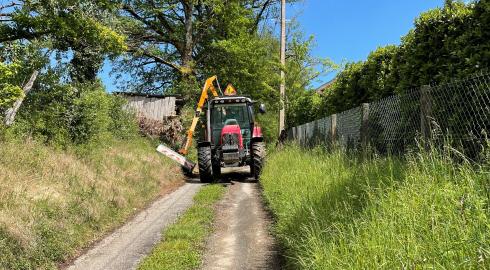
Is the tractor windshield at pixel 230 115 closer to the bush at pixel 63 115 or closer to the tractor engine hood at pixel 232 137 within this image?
the tractor engine hood at pixel 232 137

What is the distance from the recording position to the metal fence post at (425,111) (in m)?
5.71

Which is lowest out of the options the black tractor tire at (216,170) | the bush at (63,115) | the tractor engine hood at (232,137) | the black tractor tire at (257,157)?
the black tractor tire at (216,170)

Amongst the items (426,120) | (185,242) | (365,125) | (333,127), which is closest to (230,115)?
(333,127)

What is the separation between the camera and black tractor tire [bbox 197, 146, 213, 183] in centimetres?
1458

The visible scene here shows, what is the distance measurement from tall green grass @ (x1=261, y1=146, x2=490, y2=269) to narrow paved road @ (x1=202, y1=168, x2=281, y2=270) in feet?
1.06

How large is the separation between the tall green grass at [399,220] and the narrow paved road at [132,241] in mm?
2059

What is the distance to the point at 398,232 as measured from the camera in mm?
3566

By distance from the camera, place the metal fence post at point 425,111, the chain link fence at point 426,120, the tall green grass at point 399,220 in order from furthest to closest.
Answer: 1. the metal fence post at point 425,111
2. the chain link fence at point 426,120
3. the tall green grass at point 399,220

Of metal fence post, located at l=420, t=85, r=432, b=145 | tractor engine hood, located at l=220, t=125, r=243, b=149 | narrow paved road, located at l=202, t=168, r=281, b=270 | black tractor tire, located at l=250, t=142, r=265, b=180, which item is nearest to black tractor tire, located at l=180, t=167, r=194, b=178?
tractor engine hood, located at l=220, t=125, r=243, b=149

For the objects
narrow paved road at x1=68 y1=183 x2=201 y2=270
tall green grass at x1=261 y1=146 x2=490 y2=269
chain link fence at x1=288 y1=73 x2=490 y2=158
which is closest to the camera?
tall green grass at x1=261 y1=146 x2=490 y2=269

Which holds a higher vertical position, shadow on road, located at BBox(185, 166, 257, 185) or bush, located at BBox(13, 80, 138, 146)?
bush, located at BBox(13, 80, 138, 146)

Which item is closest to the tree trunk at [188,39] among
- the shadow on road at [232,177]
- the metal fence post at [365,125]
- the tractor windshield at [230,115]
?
the shadow on road at [232,177]

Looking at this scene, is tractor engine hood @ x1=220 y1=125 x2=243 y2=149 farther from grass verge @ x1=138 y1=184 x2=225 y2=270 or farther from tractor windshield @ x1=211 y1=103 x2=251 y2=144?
grass verge @ x1=138 y1=184 x2=225 y2=270

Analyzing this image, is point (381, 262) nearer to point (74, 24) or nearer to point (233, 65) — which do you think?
point (74, 24)
